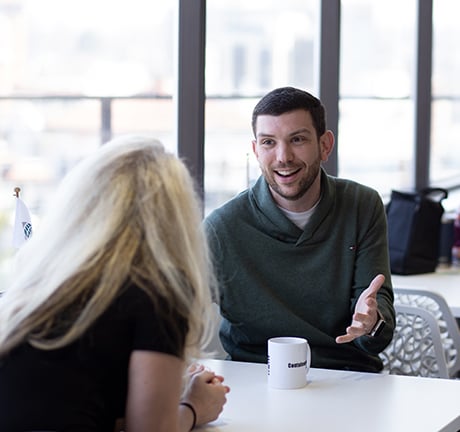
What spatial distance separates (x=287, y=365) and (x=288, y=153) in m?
0.71

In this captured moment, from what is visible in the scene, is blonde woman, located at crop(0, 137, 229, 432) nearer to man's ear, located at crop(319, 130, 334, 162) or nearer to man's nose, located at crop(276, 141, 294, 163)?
man's nose, located at crop(276, 141, 294, 163)

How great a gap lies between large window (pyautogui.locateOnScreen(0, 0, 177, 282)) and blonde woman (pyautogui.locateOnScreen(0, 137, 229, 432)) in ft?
3.72

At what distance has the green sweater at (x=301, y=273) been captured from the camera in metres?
2.62

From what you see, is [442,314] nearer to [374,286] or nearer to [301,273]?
[301,273]

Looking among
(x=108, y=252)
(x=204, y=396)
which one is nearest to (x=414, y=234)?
(x=204, y=396)

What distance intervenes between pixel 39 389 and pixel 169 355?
216 millimetres

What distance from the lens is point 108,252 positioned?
156 centimetres

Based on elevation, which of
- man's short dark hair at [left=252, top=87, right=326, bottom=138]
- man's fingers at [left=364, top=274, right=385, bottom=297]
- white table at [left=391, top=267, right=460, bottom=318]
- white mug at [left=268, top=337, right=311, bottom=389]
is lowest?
white table at [left=391, top=267, right=460, bottom=318]

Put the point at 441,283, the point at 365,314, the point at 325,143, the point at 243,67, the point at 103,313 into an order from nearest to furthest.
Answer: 1. the point at 103,313
2. the point at 365,314
3. the point at 325,143
4. the point at 441,283
5. the point at 243,67

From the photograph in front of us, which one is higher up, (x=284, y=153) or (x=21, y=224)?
(x=284, y=153)

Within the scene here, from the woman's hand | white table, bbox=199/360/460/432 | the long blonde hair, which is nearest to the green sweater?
white table, bbox=199/360/460/432

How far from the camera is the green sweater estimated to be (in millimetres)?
2617

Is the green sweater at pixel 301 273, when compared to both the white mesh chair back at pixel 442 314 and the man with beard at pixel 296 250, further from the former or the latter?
the white mesh chair back at pixel 442 314

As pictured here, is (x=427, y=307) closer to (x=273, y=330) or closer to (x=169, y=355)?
(x=273, y=330)
